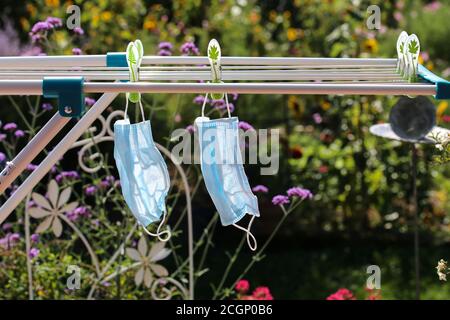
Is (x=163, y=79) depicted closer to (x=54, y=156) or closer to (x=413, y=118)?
(x=54, y=156)

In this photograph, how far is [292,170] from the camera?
4.82 m

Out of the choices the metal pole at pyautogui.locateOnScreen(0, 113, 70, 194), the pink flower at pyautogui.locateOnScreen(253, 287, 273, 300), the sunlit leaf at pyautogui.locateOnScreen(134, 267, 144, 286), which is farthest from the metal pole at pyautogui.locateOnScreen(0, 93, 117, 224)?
the pink flower at pyautogui.locateOnScreen(253, 287, 273, 300)

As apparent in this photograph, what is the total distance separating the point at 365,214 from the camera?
4.82 meters

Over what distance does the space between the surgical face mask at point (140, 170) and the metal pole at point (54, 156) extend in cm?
35

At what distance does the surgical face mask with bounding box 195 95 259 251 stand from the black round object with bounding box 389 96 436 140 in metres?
1.41

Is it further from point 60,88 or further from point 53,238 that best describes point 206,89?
point 53,238

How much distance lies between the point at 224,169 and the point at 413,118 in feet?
4.88

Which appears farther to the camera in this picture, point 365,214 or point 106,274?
point 365,214

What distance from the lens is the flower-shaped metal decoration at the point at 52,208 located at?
348 cm

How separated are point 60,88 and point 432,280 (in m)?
2.70

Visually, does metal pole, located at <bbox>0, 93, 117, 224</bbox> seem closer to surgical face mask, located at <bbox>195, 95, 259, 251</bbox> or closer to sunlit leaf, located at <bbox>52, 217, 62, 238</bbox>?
surgical face mask, located at <bbox>195, 95, 259, 251</bbox>

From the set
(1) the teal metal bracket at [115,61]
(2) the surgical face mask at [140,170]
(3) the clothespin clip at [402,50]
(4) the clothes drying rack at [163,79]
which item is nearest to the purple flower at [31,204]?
(4) the clothes drying rack at [163,79]
